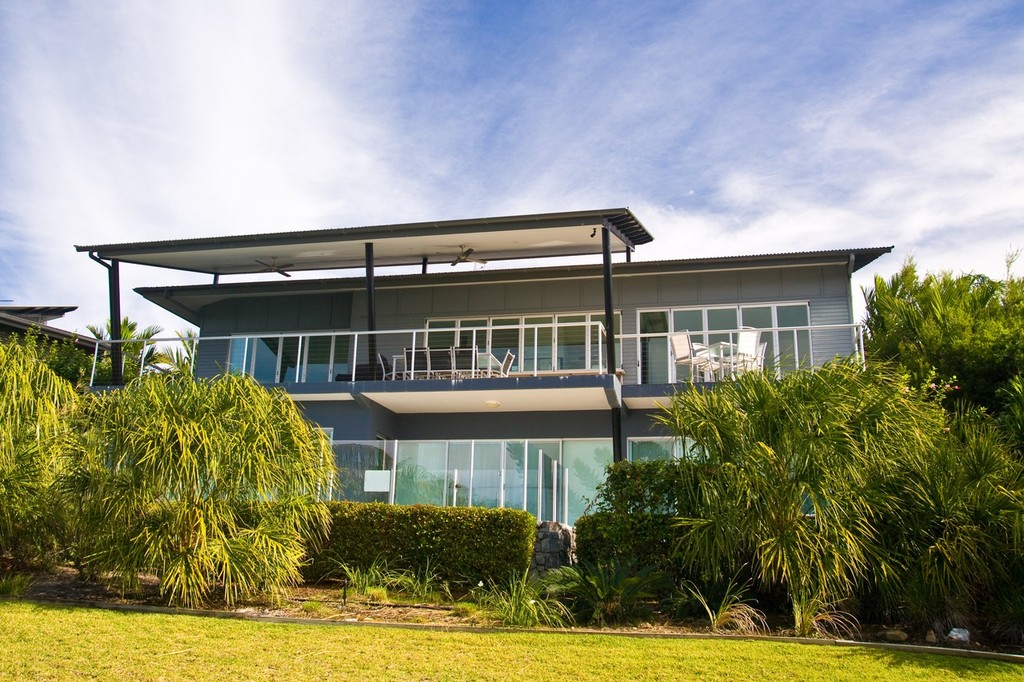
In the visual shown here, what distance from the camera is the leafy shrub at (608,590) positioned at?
10094mm

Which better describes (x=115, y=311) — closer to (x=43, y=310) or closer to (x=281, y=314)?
(x=281, y=314)

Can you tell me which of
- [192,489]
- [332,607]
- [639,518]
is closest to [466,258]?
[639,518]

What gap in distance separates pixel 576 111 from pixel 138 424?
860 cm

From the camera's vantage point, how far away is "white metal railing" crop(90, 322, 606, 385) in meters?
18.0

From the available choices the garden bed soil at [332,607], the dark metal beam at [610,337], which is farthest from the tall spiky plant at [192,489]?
the dark metal beam at [610,337]

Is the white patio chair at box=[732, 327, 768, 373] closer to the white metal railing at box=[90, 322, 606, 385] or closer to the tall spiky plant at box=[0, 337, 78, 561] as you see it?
the white metal railing at box=[90, 322, 606, 385]

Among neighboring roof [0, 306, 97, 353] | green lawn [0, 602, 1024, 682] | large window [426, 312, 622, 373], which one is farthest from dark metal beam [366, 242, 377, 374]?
neighboring roof [0, 306, 97, 353]

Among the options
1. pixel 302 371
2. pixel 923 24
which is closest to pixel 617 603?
pixel 923 24

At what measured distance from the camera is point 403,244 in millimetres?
18438

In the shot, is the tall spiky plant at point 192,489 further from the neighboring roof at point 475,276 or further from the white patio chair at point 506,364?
the neighboring roof at point 475,276

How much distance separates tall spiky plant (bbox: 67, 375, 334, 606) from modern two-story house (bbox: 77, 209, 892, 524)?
2.34 meters

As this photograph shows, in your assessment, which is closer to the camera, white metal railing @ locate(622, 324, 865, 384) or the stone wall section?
the stone wall section

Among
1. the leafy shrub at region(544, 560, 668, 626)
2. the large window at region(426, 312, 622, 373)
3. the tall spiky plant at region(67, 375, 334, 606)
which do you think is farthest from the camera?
the large window at region(426, 312, 622, 373)

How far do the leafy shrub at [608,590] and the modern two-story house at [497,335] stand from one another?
330cm
